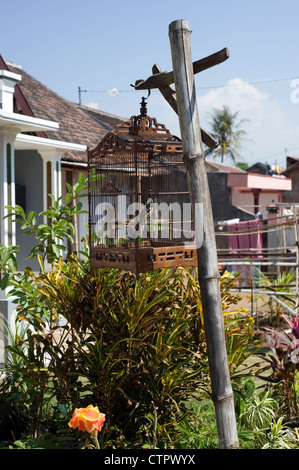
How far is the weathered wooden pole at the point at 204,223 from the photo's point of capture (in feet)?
11.2

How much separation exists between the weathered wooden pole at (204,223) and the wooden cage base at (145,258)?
45cm

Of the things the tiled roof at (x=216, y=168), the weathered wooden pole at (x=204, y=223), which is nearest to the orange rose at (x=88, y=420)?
the weathered wooden pole at (x=204, y=223)

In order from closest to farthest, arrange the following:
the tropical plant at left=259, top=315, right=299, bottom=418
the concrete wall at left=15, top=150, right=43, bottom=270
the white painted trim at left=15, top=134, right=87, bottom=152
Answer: the tropical plant at left=259, top=315, right=299, bottom=418
the white painted trim at left=15, top=134, right=87, bottom=152
the concrete wall at left=15, top=150, right=43, bottom=270

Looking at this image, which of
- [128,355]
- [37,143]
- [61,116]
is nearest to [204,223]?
[128,355]

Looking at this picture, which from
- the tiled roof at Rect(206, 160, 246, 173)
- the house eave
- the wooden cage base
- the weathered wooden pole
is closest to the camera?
the weathered wooden pole

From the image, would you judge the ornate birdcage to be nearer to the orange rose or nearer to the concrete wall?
the orange rose

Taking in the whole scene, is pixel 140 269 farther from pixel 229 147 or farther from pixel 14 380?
pixel 229 147

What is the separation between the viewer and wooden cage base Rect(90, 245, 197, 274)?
3.84 meters

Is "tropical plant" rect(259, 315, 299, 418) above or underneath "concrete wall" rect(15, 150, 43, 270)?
underneath

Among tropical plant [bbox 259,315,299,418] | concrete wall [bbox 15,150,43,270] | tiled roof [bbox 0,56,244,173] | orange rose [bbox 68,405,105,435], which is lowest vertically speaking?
tropical plant [bbox 259,315,299,418]

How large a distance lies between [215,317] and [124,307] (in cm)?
79

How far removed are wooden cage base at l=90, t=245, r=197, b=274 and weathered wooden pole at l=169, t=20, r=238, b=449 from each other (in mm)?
448

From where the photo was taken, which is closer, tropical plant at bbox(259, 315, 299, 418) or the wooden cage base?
the wooden cage base

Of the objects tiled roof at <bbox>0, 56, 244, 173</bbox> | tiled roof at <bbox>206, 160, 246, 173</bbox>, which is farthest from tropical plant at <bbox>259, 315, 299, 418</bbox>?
tiled roof at <bbox>206, 160, 246, 173</bbox>
